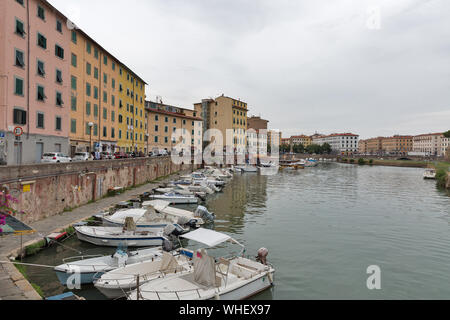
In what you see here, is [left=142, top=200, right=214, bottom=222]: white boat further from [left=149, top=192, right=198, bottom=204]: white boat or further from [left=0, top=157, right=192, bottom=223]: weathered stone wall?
[left=149, top=192, right=198, bottom=204]: white boat

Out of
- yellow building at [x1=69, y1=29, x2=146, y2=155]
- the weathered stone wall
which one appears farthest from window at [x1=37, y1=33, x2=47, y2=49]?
the weathered stone wall

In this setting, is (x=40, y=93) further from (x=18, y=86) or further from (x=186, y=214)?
(x=186, y=214)

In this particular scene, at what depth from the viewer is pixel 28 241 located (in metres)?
16.0

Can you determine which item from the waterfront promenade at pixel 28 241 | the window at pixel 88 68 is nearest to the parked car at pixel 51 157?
the waterfront promenade at pixel 28 241

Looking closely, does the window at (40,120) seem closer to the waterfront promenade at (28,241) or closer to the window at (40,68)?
the window at (40,68)

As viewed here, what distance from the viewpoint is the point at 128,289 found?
12250 millimetres

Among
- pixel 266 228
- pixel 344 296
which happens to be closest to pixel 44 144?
pixel 266 228

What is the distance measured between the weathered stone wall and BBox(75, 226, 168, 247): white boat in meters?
3.85

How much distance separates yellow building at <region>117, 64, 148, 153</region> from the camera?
170ft

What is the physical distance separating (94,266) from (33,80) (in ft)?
74.0

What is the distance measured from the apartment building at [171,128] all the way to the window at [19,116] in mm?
42551
